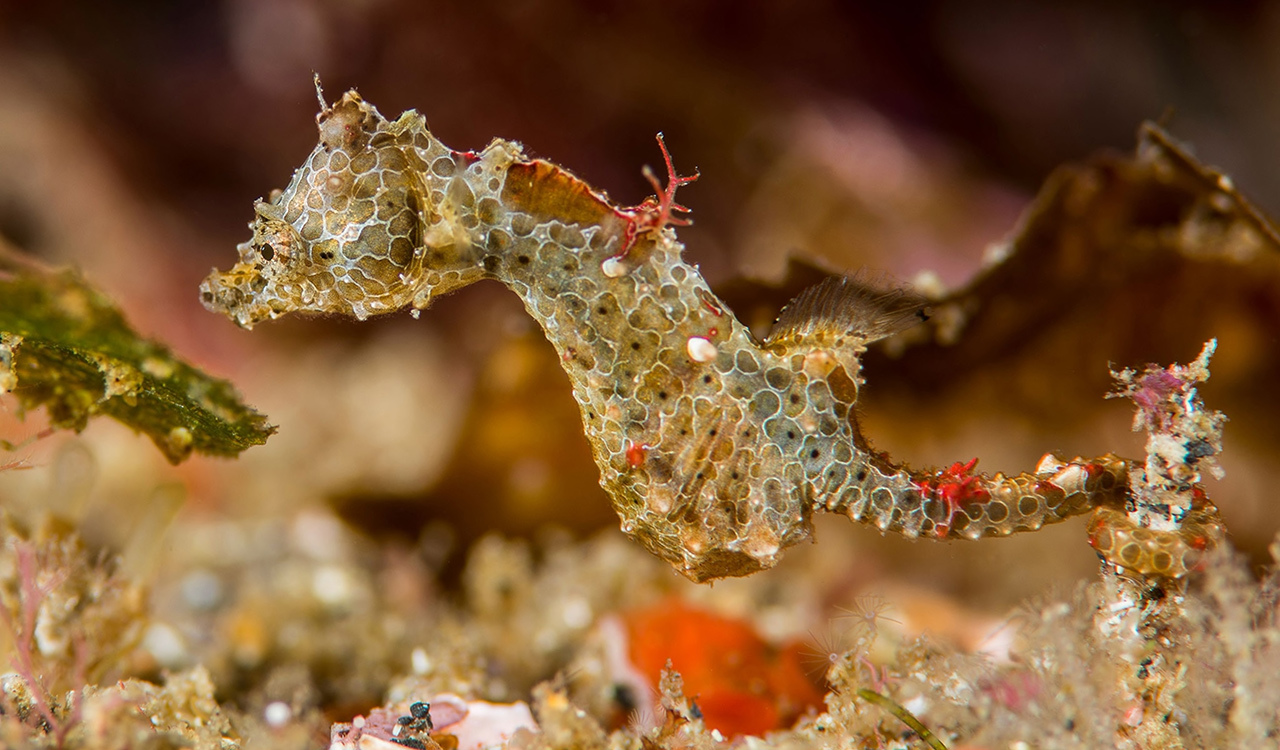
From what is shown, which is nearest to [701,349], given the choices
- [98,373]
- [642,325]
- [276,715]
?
[642,325]

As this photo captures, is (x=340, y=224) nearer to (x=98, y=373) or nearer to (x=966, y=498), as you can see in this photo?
(x=98, y=373)

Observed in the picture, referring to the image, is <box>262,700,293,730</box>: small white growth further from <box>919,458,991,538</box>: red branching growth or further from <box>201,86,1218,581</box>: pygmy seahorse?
<box>919,458,991,538</box>: red branching growth

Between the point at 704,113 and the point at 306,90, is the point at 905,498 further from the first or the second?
the point at 306,90

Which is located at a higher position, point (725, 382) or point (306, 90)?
point (306, 90)


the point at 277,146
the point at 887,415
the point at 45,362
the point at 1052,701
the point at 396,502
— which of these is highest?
the point at 277,146

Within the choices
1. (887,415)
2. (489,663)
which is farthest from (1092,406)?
(489,663)

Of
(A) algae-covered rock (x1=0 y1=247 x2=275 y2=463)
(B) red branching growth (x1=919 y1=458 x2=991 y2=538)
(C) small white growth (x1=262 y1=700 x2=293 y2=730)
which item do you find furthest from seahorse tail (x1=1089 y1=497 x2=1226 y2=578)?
(C) small white growth (x1=262 y1=700 x2=293 y2=730)

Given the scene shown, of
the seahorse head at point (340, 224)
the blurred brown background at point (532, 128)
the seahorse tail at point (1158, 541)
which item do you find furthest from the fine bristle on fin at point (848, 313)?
the blurred brown background at point (532, 128)
